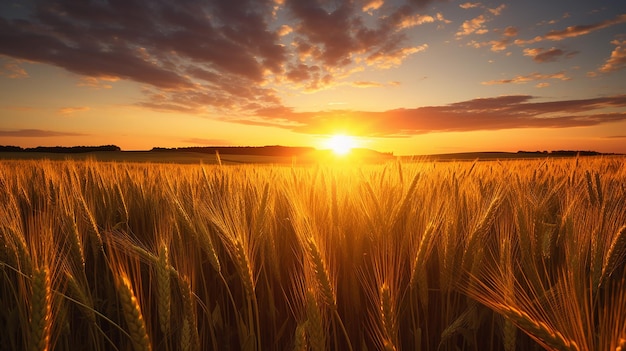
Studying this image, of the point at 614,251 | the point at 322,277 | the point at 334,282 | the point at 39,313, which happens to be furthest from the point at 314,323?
the point at 614,251

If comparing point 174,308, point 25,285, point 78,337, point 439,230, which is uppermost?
point 439,230

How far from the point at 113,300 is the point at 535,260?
1624 mm

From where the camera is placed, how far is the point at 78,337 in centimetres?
130

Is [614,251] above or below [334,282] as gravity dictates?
above

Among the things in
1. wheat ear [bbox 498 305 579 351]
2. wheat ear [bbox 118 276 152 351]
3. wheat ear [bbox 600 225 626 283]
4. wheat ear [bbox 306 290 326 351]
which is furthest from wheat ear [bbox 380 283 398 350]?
wheat ear [bbox 600 225 626 283]

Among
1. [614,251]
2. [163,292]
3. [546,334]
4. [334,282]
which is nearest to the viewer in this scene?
[546,334]

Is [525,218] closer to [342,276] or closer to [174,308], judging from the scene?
[342,276]

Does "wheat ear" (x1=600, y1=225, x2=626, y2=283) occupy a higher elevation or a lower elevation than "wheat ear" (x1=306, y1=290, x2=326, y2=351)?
higher

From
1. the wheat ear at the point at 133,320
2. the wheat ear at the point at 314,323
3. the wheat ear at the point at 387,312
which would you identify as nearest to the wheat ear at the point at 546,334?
the wheat ear at the point at 387,312

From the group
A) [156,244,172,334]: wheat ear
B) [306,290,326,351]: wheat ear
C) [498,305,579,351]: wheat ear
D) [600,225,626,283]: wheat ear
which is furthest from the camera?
[600,225,626,283]: wheat ear

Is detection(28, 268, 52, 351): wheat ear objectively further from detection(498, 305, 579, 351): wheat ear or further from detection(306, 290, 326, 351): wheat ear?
detection(498, 305, 579, 351): wheat ear

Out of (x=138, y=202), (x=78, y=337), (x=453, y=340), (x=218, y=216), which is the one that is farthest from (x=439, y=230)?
(x=138, y=202)

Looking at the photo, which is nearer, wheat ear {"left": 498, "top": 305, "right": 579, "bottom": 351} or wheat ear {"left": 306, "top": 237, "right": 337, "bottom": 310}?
wheat ear {"left": 498, "top": 305, "right": 579, "bottom": 351}

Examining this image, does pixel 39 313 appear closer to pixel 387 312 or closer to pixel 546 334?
pixel 387 312
